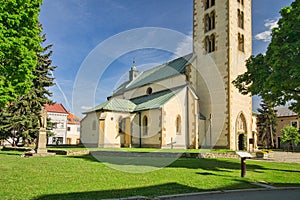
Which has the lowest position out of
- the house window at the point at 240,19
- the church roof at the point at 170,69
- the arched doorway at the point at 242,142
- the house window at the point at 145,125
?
the arched doorway at the point at 242,142

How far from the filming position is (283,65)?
12.8 m

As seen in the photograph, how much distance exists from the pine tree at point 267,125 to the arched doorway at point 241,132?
76.3 feet

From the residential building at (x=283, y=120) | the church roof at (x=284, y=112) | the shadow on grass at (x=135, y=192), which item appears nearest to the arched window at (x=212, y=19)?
the shadow on grass at (x=135, y=192)

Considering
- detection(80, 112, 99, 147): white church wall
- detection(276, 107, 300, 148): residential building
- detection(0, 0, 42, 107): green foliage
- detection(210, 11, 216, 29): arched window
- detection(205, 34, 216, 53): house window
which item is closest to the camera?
detection(0, 0, 42, 107): green foliage

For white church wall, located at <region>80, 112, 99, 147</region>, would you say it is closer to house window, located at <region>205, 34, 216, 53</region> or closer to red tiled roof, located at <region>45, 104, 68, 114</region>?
house window, located at <region>205, 34, 216, 53</region>

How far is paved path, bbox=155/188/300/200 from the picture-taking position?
7088mm

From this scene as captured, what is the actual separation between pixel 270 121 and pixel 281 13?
41987mm

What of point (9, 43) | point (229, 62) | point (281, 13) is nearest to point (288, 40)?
point (281, 13)

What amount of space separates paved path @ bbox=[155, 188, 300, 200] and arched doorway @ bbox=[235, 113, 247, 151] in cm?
2252

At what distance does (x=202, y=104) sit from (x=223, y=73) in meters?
4.82

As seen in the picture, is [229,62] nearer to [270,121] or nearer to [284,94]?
[284,94]

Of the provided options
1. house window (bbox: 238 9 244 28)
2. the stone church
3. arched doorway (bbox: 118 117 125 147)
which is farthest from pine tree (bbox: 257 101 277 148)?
arched doorway (bbox: 118 117 125 147)

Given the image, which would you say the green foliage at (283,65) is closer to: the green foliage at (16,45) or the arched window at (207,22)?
the green foliage at (16,45)

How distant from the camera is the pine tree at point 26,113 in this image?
94.6ft
